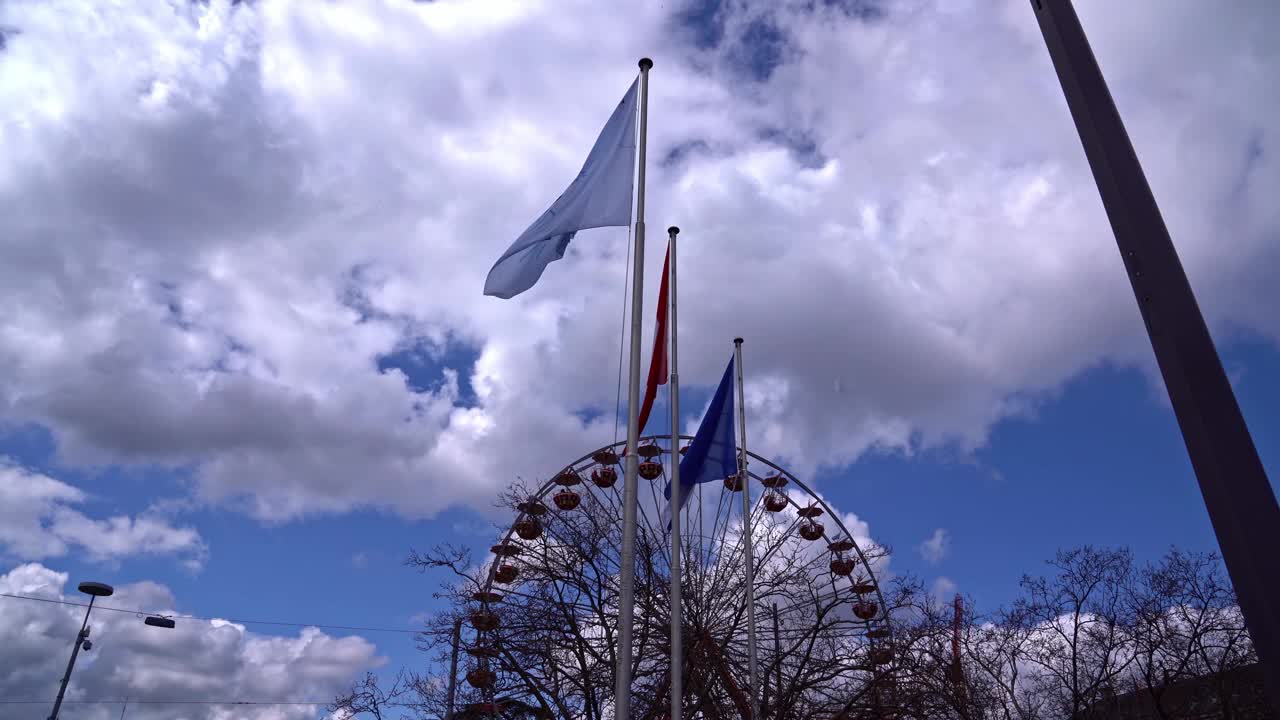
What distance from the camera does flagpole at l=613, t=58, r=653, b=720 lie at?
9.51 metres

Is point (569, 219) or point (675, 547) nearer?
point (569, 219)

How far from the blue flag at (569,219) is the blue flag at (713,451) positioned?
4.93 m

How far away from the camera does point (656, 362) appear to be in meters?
13.2

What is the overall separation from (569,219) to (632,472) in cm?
336

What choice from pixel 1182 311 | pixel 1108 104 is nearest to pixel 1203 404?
pixel 1182 311

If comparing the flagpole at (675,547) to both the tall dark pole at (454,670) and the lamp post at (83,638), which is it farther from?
the lamp post at (83,638)

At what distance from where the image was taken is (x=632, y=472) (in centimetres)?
1063

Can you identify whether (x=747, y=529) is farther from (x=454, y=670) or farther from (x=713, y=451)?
(x=454, y=670)

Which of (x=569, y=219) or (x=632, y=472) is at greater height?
(x=569, y=219)

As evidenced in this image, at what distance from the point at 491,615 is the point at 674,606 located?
34.7 feet

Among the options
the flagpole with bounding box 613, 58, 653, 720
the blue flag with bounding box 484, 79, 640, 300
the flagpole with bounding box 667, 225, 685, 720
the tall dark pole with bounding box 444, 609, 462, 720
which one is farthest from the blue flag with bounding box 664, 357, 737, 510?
the tall dark pole with bounding box 444, 609, 462, 720

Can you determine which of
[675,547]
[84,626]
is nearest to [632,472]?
[675,547]

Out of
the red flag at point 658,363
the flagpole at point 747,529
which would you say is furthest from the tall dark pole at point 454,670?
the red flag at point 658,363

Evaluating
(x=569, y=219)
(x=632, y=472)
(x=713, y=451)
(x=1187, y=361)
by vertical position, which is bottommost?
(x=1187, y=361)
